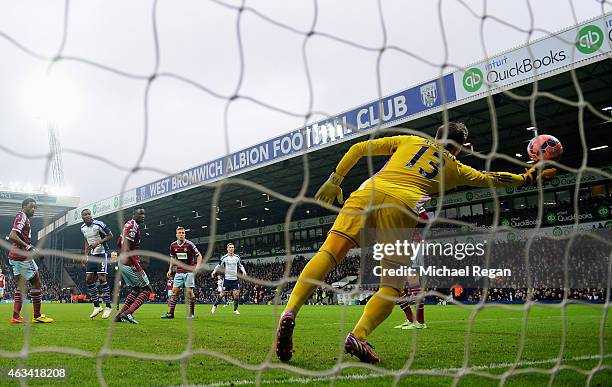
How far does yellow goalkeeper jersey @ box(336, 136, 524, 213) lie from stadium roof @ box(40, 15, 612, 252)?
2873mm

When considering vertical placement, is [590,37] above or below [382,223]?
above

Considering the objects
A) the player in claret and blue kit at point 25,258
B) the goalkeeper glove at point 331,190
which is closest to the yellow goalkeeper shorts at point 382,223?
the goalkeeper glove at point 331,190

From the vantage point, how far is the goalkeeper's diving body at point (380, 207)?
3.11m

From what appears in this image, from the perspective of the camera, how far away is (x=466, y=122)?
16.0 m

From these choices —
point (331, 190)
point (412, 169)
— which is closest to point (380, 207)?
point (331, 190)

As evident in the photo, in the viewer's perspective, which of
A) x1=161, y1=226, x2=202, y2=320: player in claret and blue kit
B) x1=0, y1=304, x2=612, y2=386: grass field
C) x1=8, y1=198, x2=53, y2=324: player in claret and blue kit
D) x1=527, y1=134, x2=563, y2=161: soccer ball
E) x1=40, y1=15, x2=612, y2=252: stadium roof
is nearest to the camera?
x1=0, y1=304, x2=612, y2=386: grass field

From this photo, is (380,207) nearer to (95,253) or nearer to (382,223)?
(382,223)

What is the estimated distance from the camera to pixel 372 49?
8.31ft

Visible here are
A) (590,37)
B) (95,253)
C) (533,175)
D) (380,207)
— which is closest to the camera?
(380,207)

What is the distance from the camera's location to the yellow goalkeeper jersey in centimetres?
328

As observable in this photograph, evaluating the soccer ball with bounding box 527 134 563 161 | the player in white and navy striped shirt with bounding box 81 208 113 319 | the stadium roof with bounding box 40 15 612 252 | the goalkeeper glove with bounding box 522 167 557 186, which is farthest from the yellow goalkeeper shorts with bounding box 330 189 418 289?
the player in white and navy striped shirt with bounding box 81 208 113 319

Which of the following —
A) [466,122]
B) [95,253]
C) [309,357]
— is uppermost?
[466,122]

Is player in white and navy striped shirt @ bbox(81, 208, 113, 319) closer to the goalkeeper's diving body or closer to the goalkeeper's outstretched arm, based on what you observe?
the goalkeeper's diving body

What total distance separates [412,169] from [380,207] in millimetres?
505
